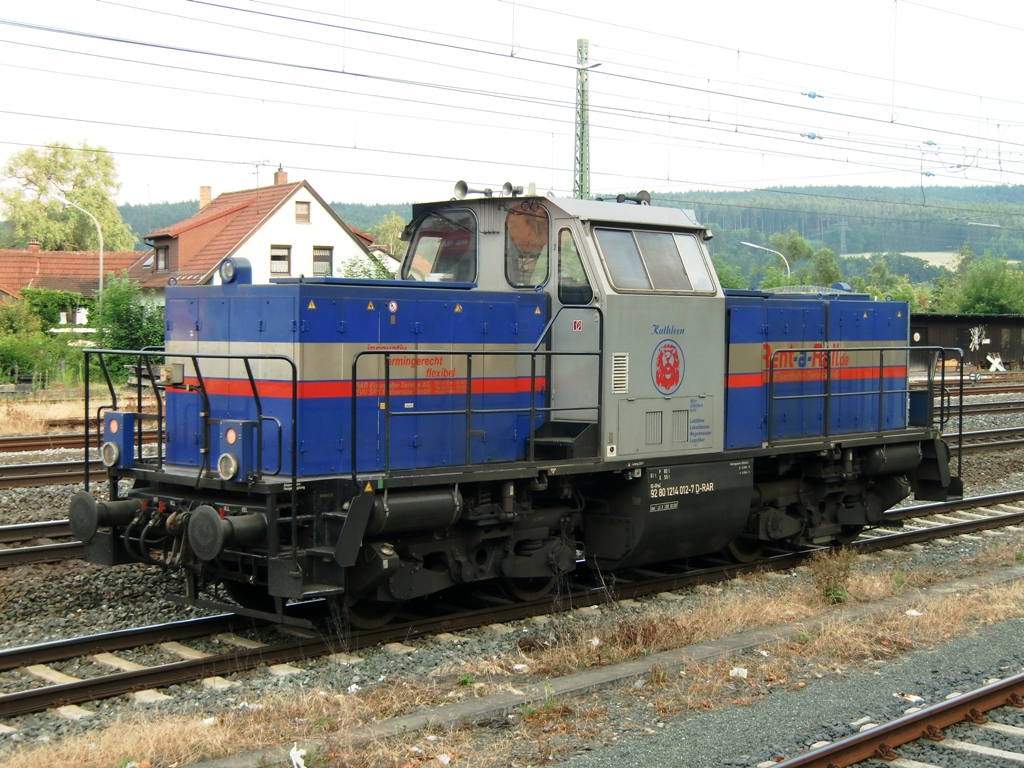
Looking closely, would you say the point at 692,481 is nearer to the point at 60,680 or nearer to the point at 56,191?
the point at 60,680

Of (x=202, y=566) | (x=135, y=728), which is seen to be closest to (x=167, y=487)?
(x=202, y=566)

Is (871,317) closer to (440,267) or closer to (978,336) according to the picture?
(440,267)

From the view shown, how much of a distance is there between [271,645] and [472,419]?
2338 millimetres

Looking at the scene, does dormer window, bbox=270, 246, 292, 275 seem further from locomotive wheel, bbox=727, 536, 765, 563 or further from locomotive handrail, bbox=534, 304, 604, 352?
locomotive handrail, bbox=534, 304, 604, 352

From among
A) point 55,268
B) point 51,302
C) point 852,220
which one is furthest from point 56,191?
point 852,220

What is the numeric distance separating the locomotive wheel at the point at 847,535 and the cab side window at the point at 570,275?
4.90 m

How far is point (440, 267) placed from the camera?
9.40 meters

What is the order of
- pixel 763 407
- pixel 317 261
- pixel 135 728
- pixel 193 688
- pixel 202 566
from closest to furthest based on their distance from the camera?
pixel 135 728, pixel 193 688, pixel 202 566, pixel 763 407, pixel 317 261

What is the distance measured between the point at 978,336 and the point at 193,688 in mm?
42121

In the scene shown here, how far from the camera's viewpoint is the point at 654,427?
9.08 meters

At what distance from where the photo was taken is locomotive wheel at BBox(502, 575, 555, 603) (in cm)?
886

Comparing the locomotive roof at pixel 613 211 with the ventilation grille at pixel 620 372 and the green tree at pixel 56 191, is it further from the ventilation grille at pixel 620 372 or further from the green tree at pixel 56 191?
the green tree at pixel 56 191

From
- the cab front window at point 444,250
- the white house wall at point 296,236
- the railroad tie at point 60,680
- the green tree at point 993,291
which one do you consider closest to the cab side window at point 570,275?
the cab front window at point 444,250

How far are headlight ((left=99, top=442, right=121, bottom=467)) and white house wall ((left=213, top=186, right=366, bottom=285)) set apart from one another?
3235 centimetres
